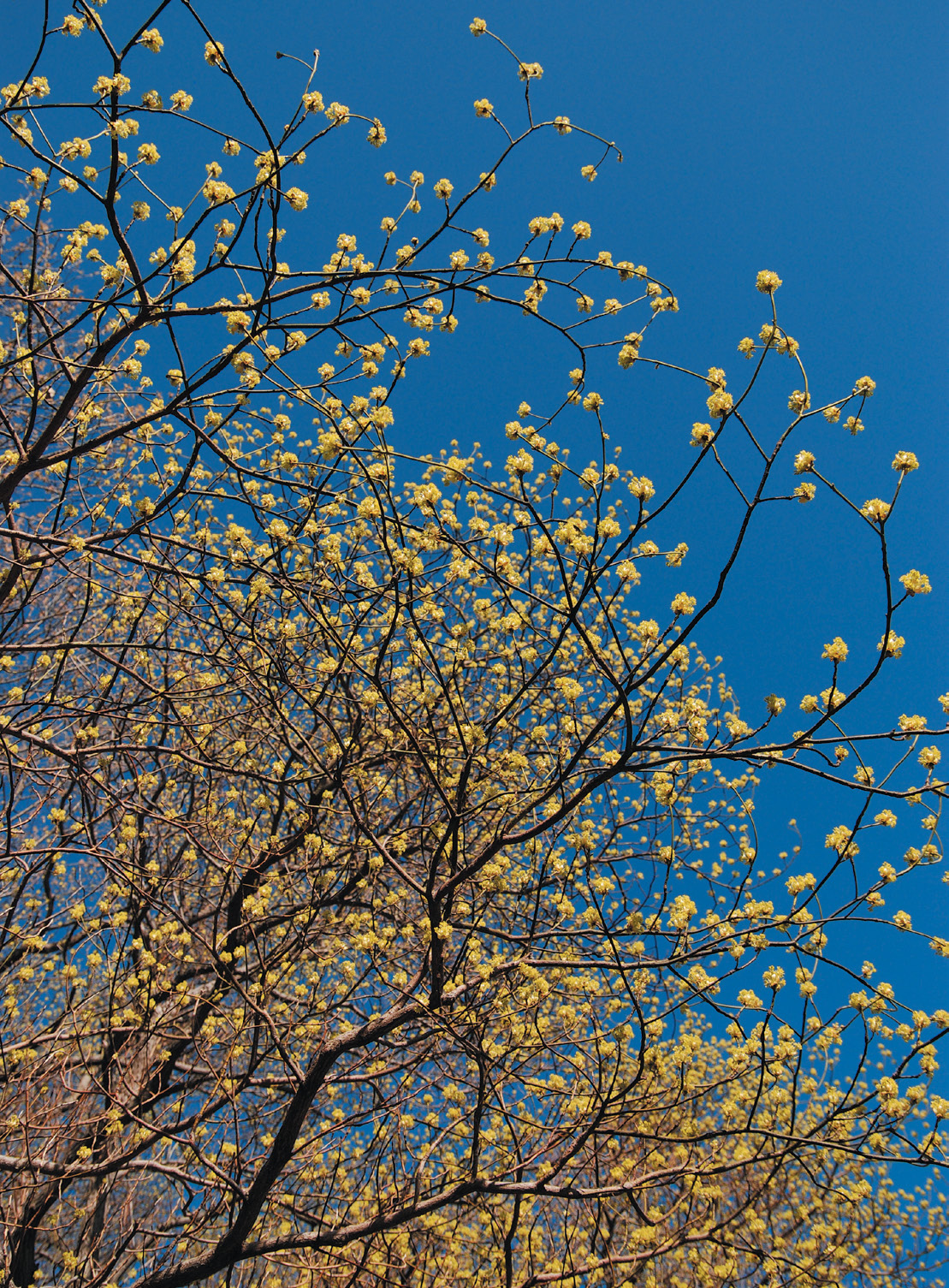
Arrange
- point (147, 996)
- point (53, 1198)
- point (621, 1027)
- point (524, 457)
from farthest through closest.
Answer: point (53, 1198) → point (147, 996) → point (621, 1027) → point (524, 457)

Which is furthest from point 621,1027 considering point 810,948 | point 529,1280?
point 529,1280

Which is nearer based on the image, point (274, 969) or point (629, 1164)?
point (629, 1164)

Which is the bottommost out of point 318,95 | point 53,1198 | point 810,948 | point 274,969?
point 53,1198

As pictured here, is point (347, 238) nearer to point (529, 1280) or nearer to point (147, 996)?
point (147, 996)

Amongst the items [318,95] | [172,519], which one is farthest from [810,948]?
[172,519]

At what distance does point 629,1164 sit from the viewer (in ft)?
15.8

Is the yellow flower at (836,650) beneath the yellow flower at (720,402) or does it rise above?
beneath

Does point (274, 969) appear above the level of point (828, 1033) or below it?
below

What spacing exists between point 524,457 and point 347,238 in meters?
1.81

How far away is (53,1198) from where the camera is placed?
17.6ft

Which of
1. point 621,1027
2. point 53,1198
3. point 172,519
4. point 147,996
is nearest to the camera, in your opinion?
point 621,1027

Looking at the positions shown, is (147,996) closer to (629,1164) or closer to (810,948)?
(629,1164)

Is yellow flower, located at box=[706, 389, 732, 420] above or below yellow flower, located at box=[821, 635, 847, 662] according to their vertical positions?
above

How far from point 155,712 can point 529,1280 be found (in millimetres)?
4753
